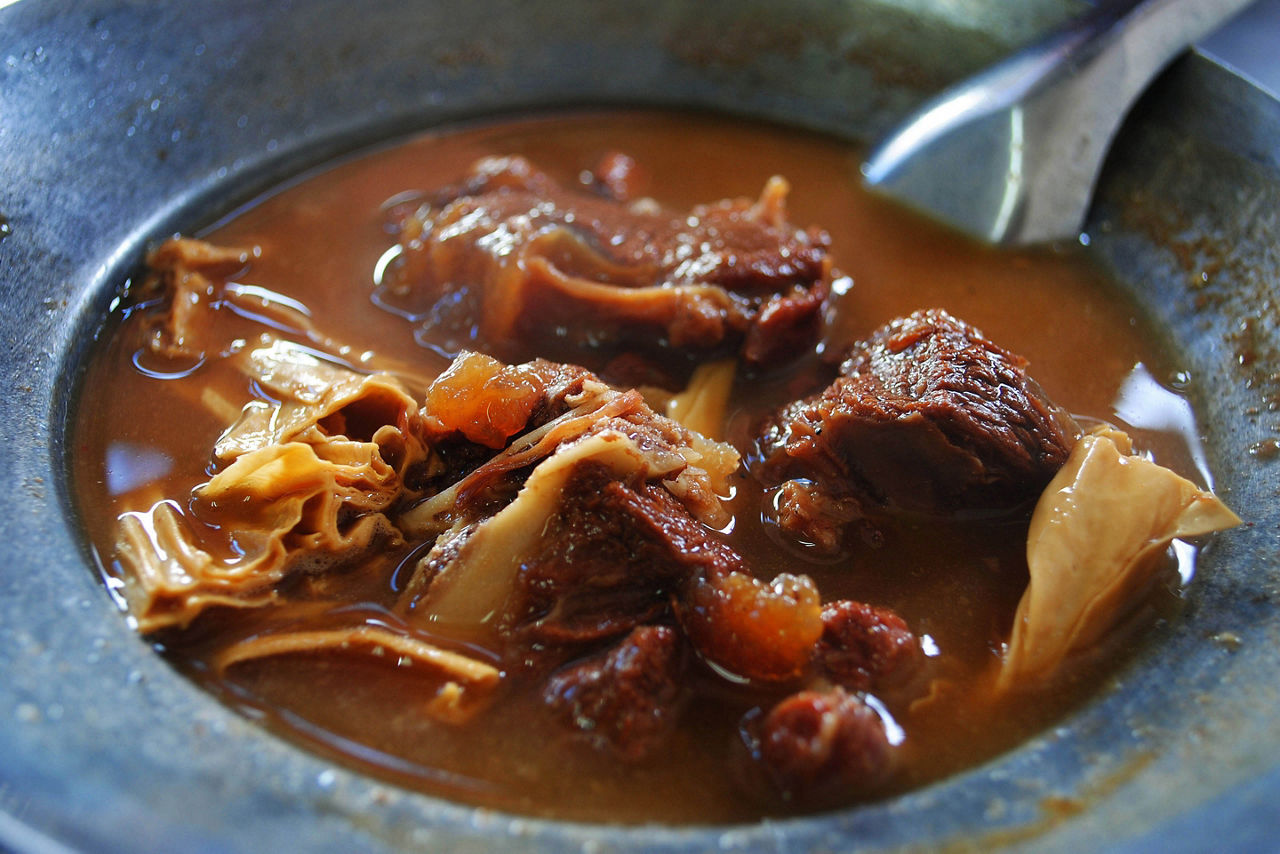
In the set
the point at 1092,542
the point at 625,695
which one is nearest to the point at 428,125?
the point at 625,695

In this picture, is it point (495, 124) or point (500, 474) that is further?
point (495, 124)

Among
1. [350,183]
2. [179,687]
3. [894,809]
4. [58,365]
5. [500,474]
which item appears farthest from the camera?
[350,183]

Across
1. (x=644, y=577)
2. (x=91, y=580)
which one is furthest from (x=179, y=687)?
(x=644, y=577)

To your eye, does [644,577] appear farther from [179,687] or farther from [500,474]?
[179,687]

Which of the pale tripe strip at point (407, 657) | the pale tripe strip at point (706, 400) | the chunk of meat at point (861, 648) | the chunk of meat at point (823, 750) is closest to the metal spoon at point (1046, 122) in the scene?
the pale tripe strip at point (706, 400)

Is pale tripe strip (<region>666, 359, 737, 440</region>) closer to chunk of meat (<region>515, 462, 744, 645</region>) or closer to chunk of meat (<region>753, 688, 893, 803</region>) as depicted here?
chunk of meat (<region>515, 462, 744, 645</region>)

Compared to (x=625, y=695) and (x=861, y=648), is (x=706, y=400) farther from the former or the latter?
(x=625, y=695)

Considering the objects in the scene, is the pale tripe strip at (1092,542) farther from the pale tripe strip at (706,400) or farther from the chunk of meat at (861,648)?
the pale tripe strip at (706,400)

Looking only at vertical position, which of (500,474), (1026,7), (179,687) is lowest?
(179,687)

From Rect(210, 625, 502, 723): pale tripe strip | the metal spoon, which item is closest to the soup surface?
Rect(210, 625, 502, 723): pale tripe strip
